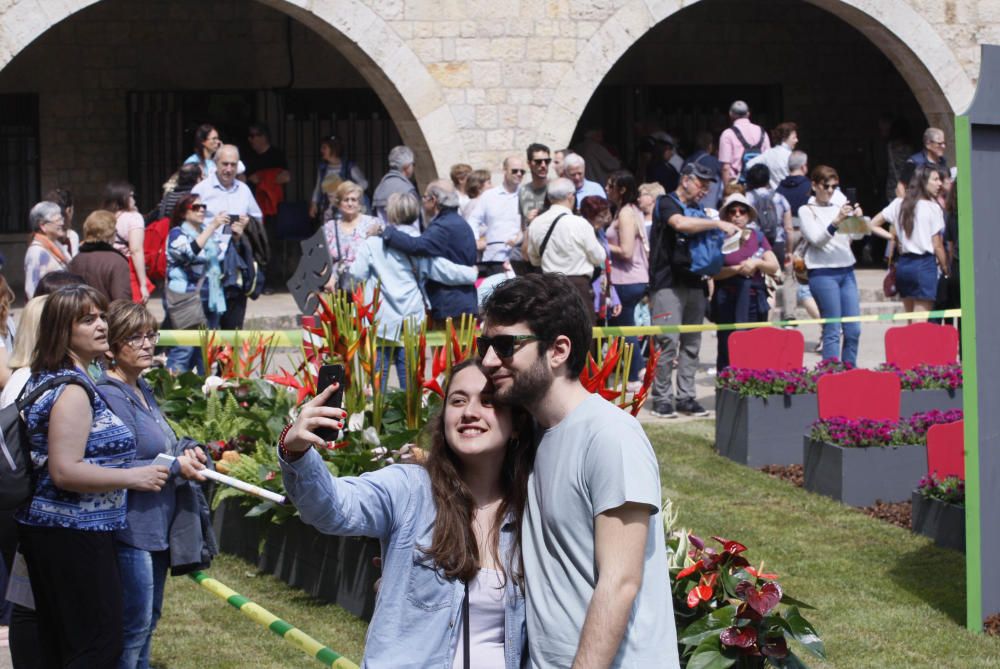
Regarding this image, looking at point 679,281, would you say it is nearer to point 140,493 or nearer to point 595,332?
point 595,332

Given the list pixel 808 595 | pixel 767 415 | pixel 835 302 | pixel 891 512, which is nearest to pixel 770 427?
pixel 767 415

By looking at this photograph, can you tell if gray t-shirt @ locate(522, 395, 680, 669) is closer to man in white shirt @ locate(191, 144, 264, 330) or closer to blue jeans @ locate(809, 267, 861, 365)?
man in white shirt @ locate(191, 144, 264, 330)

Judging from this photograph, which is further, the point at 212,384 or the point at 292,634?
the point at 212,384

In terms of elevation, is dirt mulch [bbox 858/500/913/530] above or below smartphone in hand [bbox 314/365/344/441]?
below

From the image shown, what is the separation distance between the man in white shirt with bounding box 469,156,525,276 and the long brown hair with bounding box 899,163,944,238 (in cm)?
296

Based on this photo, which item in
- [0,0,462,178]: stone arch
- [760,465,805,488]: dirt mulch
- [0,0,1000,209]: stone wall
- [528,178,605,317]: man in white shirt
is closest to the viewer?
[760,465,805,488]: dirt mulch

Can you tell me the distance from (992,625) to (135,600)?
335cm

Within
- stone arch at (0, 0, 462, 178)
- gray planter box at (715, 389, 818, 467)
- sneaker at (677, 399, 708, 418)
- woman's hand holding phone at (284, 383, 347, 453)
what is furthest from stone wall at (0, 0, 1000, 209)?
woman's hand holding phone at (284, 383, 347, 453)

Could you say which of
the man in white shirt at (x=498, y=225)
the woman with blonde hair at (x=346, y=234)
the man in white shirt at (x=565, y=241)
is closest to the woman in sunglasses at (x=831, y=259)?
the man in white shirt at (x=565, y=241)

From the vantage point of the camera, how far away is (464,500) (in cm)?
325

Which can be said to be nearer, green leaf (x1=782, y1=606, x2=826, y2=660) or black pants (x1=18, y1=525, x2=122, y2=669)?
green leaf (x1=782, y1=606, x2=826, y2=660)

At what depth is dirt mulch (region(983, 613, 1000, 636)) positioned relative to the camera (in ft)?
19.6

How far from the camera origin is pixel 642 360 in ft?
35.7

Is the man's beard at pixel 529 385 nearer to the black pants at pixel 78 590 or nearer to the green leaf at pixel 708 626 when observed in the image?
the green leaf at pixel 708 626
